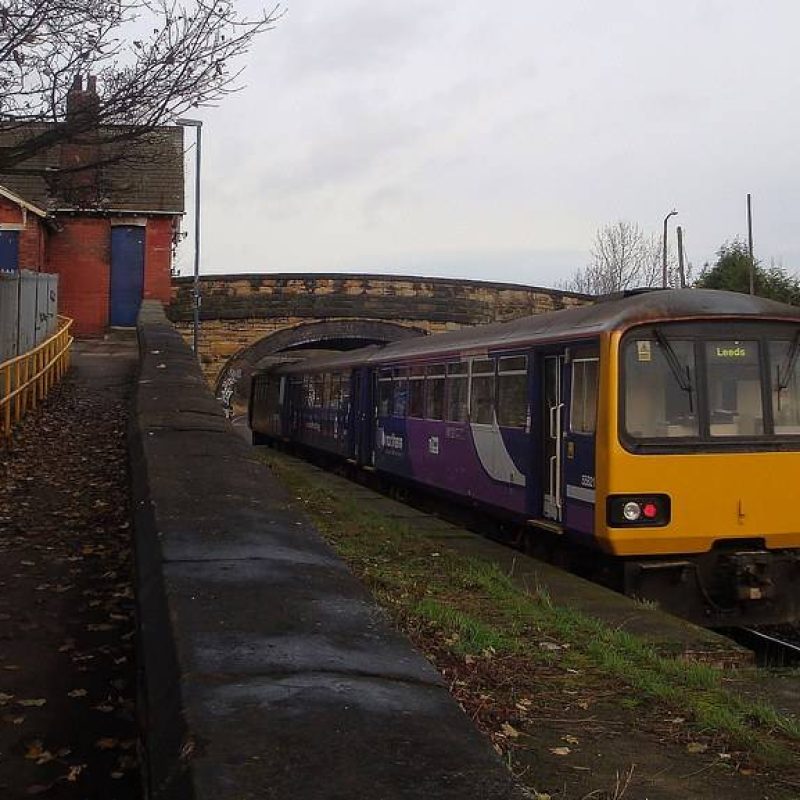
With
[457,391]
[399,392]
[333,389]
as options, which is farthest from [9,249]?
[457,391]

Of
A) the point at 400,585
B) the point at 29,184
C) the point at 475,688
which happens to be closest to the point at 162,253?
the point at 29,184

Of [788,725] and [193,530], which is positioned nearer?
[193,530]

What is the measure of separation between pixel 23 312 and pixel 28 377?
7.13 ft

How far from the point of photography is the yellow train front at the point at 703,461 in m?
Answer: 8.66

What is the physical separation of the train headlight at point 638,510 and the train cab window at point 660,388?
54cm

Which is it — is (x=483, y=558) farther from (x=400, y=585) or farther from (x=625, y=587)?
(x=400, y=585)

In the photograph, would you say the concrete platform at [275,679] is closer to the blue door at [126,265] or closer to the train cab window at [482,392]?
the train cab window at [482,392]

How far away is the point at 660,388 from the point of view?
884 cm

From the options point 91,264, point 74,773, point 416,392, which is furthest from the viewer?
point 91,264

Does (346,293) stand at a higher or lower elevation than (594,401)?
higher

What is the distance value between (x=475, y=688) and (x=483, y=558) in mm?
5407

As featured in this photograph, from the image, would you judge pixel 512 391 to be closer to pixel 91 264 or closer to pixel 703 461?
pixel 703 461

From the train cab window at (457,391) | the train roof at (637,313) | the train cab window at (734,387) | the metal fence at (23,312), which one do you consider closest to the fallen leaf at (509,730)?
the train roof at (637,313)

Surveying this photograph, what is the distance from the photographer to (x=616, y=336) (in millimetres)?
8750
